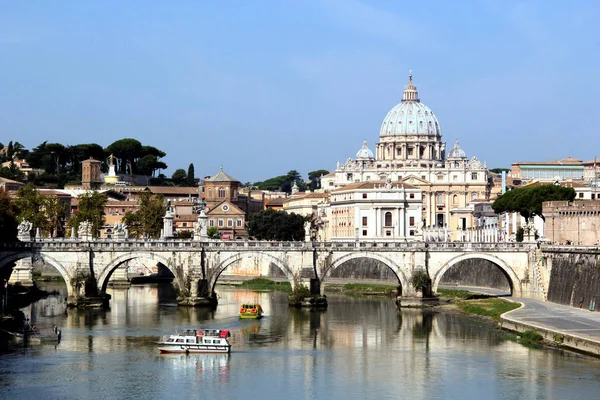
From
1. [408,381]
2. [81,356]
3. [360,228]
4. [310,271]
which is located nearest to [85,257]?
[310,271]

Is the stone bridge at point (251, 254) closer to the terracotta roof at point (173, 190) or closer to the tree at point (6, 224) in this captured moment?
the tree at point (6, 224)

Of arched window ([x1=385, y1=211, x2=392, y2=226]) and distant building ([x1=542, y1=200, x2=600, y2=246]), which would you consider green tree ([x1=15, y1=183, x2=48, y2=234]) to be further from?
distant building ([x1=542, y1=200, x2=600, y2=246])

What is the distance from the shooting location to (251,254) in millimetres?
87312

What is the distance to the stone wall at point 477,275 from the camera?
96.0 meters

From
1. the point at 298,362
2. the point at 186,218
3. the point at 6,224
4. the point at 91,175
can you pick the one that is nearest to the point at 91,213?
the point at 6,224

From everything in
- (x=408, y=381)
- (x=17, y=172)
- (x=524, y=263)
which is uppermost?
(x=17, y=172)

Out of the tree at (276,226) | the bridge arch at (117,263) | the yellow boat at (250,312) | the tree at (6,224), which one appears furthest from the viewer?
the tree at (276,226)

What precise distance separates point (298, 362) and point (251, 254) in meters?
25.6

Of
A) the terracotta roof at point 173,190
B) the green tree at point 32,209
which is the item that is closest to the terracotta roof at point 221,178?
the terracotta roof at point 173,190

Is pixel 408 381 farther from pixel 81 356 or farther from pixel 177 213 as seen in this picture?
pixel 177 213

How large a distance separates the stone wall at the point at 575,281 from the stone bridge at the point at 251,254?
140 inches

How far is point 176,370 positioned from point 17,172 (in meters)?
127

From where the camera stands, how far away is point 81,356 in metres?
63.4

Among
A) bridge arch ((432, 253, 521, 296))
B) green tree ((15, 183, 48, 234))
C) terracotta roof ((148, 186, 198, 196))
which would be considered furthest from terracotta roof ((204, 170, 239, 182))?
bridge arch ((432, 253, 521, 296))
